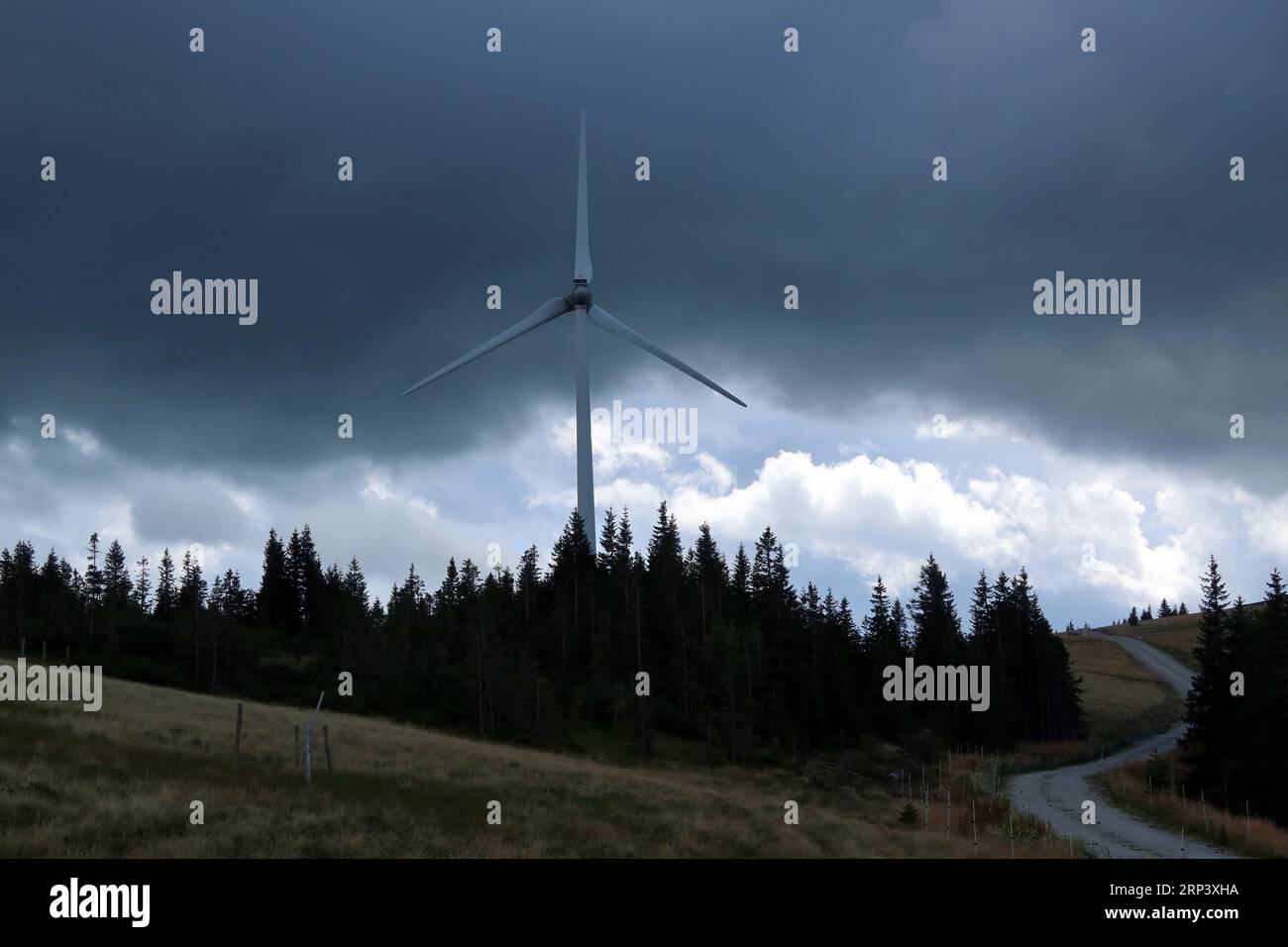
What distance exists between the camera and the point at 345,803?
23.2 meters

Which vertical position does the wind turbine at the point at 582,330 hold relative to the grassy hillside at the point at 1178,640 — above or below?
above

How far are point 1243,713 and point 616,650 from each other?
43.7m

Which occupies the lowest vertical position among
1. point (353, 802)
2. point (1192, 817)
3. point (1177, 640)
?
point (1177, 640)

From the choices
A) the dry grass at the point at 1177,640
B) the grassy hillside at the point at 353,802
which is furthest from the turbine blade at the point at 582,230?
the dry grass at the point at 1177,640

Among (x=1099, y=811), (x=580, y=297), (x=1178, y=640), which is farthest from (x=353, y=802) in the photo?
(x=1178, y=640)

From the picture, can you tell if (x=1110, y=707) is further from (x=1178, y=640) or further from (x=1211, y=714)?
(x=1178, y=640)

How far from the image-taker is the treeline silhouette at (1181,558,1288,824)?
4856cm

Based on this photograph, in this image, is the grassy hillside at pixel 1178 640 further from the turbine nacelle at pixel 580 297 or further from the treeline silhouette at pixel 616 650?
the turbine nacelle at pixel 580 297

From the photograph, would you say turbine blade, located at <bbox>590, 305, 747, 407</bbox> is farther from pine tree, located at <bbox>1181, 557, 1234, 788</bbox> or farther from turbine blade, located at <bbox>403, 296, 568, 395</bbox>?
pine tree, located at <bbox>1181, 557, 1234, 788</bbox>

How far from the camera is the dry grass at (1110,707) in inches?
3019

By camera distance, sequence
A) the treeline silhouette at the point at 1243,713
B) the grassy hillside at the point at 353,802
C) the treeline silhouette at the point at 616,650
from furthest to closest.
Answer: the treeline silhouette at the point at 616,650 → the treeline silhouette at the point at 1243,713 → the grassy hillside at the point at 353,802

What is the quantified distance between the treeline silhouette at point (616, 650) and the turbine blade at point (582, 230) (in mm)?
22220
